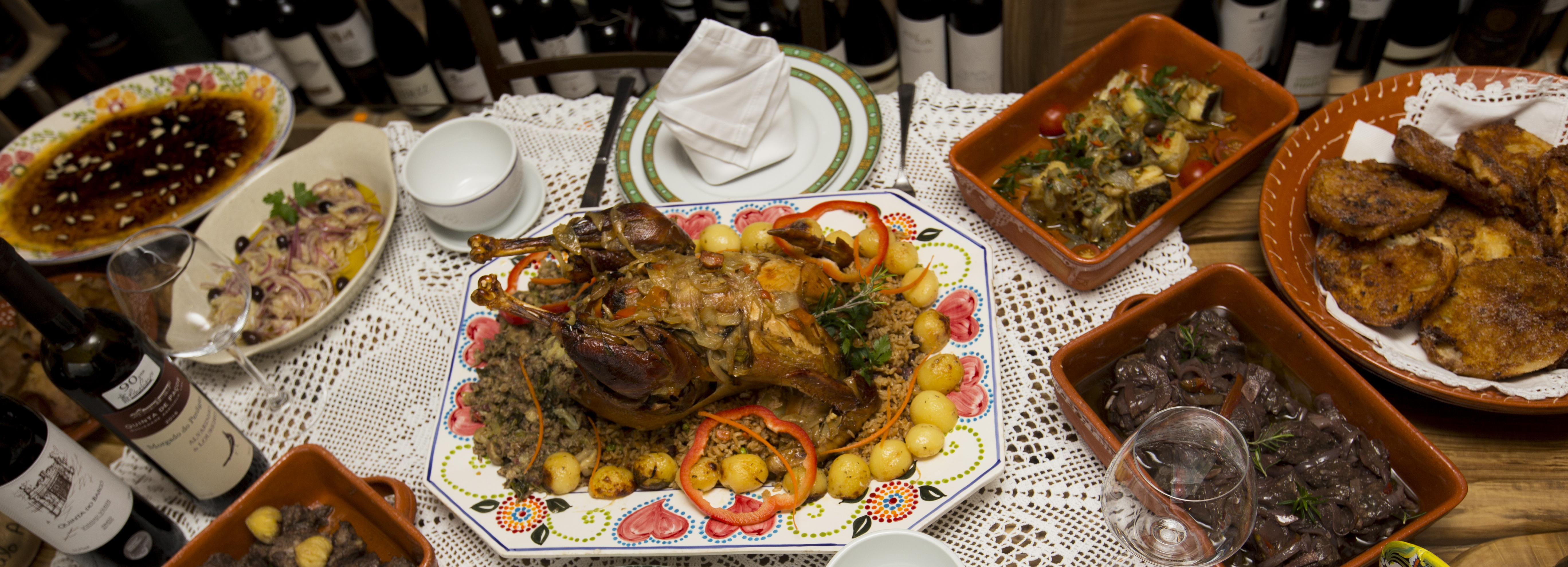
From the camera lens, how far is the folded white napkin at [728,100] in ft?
6.82

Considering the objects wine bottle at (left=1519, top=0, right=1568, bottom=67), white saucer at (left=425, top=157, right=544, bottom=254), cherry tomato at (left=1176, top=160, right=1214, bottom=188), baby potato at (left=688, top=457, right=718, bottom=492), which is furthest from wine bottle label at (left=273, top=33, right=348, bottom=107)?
wine bottle at (left=1519, top=0, right=1568, bottom=67)

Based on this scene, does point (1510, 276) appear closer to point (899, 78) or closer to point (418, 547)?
point (899, 78)

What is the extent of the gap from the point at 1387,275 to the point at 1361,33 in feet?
3.95

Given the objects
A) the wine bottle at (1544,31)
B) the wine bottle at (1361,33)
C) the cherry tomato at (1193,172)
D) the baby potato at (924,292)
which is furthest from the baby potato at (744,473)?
the wine bottle at (1544,31)

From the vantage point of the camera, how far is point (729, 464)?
1676 millimetres

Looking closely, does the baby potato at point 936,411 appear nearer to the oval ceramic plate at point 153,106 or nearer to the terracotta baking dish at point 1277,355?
the terracotta baking dish at point 1277,355

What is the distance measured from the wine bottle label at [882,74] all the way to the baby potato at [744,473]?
5.11 ft

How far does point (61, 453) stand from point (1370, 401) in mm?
2272

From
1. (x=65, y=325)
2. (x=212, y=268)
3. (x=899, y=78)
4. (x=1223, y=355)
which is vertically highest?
(x=65, y=325)

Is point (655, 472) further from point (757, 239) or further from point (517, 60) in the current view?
point (517, 60)

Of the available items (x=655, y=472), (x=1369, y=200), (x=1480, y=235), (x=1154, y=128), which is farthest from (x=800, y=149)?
(x=1480, y=235)

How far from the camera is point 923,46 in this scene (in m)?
2.64

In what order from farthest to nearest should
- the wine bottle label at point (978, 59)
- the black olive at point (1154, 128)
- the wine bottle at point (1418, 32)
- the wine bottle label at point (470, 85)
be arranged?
the wine bottle label at point (470, 85) < the wine bottle label at point (978, 59) < the wine bottle at point (1418, 32) < the black olive at point (1154, 128)

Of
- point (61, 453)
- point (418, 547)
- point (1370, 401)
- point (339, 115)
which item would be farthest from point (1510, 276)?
point (339, 115)
